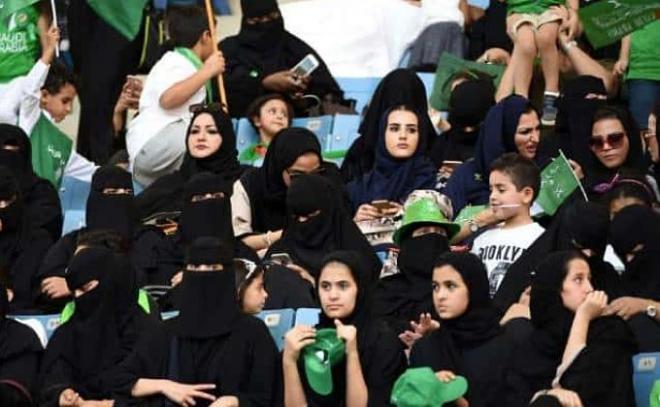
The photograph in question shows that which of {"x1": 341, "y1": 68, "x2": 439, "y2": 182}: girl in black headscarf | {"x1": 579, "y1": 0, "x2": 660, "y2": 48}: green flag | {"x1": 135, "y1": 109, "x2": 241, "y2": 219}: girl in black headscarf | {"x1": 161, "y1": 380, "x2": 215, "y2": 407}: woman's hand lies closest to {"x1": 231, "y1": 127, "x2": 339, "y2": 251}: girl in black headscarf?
{"x1": 135, "y1": 109, "x2": 241, "y2": 219}: girl in black headscarf

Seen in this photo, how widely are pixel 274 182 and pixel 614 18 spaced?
195cm

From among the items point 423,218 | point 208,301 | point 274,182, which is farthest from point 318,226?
point 208,301

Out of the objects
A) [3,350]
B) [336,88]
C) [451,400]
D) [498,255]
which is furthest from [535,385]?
[336,88]

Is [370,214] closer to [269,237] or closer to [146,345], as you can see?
[269,237]

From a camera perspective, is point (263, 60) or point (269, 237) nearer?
point (269, 237)

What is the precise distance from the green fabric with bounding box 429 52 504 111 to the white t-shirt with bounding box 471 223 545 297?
249 cm

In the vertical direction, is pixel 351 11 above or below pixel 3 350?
above

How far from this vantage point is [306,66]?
16672mm

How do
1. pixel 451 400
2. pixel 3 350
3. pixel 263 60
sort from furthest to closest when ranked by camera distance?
pixel 263 60
pixel 3 350
pixel 451 400

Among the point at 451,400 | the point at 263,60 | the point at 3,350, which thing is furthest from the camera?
the point at 263,60

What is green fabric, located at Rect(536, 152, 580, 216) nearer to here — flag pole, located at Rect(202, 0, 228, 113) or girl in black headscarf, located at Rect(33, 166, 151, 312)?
girl in black headscarf, located at Rect(33, 166, 151, 312)

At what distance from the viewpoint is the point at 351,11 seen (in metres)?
17.7

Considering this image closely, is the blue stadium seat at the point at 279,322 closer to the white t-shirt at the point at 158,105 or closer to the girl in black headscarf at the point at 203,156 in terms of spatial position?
the girl in black headscarf at the point at 203,156

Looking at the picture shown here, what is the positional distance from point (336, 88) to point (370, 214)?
2.34 metres
